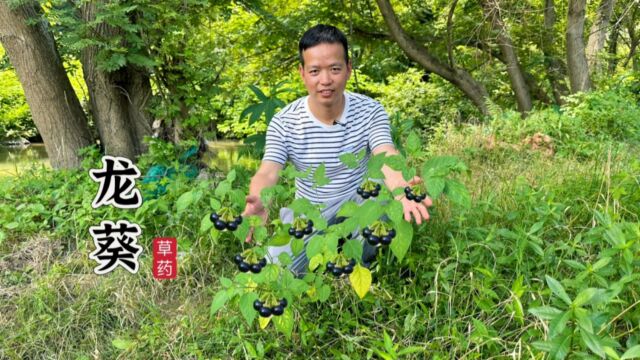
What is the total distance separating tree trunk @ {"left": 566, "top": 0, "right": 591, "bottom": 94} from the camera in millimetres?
6062

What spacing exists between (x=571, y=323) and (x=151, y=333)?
68.4 inches

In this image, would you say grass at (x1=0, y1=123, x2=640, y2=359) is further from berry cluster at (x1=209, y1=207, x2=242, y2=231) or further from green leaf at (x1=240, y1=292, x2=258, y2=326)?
berry cluster at (x1=209, y1=207, x2=242, y2=231)

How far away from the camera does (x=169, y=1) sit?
362cm

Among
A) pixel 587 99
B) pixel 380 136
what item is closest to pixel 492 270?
pixel 380 136

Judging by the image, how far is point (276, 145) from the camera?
7.45 ft

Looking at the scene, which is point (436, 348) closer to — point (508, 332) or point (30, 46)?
point (508, 332)

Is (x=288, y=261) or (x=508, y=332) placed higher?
(x=288, y=261)

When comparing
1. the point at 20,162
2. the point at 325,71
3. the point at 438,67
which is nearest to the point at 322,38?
the point at 325,71

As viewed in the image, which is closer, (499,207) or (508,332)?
(508,332)

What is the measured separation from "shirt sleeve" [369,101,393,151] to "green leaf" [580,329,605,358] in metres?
1.22

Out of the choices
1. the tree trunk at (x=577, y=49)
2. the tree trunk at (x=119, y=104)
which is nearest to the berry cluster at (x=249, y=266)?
the tree trunk at (x=119, y=104)

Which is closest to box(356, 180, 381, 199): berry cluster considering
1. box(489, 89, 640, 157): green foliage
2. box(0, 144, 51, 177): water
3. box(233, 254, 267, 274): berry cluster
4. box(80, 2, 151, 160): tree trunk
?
box(233, 254, 267, 274): berry cluster

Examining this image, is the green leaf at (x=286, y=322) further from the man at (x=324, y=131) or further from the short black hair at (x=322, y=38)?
the short black hair at (x=322, y=38)

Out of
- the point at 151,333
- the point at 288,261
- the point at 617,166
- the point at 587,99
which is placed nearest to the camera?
the point at 288,261
